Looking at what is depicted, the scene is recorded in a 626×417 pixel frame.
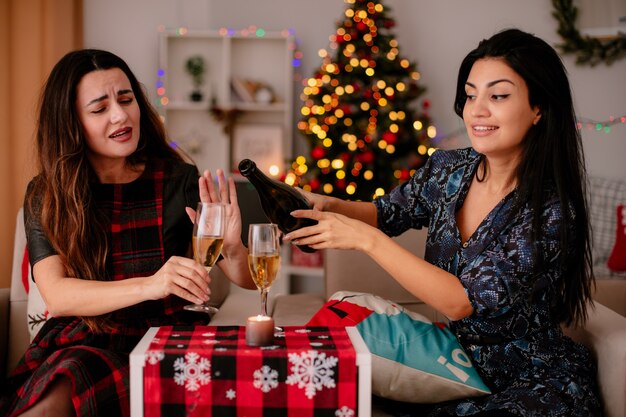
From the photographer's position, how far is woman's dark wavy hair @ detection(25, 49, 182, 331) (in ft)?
5.97

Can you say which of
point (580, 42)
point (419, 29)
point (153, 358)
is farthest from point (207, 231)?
point (580, 42)

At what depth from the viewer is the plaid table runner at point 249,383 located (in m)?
1.26

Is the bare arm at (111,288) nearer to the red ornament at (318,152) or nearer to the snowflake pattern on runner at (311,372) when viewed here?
the snowflake pattern on runner at (311,372)

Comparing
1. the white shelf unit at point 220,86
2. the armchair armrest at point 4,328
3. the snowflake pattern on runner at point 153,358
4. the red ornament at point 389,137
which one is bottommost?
the armchair armrest at point 4,328

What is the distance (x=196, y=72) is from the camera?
16.5 ft

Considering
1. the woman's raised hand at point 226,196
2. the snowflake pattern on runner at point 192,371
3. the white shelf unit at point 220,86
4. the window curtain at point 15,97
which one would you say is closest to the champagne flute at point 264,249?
the snowflake pattern on runner at point 192,371

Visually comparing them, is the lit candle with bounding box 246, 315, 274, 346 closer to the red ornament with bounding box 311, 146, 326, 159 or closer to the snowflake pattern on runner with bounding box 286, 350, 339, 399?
the snowflake pattern on runner with bounding box 286, 350, 339, 399

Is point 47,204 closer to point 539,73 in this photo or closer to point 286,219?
point 286,219

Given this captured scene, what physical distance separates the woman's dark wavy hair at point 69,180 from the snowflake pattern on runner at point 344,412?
81 cm

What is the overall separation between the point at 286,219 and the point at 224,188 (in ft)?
0.66

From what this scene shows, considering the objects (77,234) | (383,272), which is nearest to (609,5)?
(383,272)

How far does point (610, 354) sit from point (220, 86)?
12.8 ft

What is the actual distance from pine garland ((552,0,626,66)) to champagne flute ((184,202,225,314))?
423 centimetres

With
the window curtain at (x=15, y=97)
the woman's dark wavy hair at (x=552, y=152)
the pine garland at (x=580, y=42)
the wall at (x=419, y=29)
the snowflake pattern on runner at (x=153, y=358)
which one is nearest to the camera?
the snowflake pattern on runner at (x=153, y=358)
